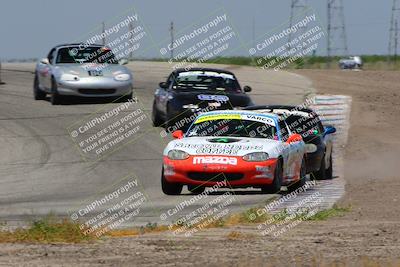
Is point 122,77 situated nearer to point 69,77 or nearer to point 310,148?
point 69,77

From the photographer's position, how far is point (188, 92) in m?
25.7

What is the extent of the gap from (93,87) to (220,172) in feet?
42.6

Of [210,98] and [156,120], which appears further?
[156,120]

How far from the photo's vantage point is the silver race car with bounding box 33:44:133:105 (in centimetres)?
2889

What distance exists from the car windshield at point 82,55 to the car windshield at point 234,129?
12293 millimetres

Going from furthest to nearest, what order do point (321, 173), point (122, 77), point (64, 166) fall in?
point (122, 77)
point (64, 166)
point (321, 173)

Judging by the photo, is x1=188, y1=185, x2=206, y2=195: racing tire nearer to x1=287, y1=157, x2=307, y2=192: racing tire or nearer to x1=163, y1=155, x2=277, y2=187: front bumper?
x1=163, y1=155, x2=277, y2=187: front bumper

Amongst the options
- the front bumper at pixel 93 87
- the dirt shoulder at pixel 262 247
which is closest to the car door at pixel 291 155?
the dirt shoulder at pixel 262 247

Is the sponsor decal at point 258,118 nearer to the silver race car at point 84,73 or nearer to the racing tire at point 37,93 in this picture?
the silver race car at point 84,73

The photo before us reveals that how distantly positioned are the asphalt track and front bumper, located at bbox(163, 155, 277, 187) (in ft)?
1.02

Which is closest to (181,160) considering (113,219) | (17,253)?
(113,219)

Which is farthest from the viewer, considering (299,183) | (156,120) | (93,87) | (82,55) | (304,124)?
(82,55)

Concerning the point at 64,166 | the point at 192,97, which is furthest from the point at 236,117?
the point at 192,97

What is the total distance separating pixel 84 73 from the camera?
28906 millimetres
